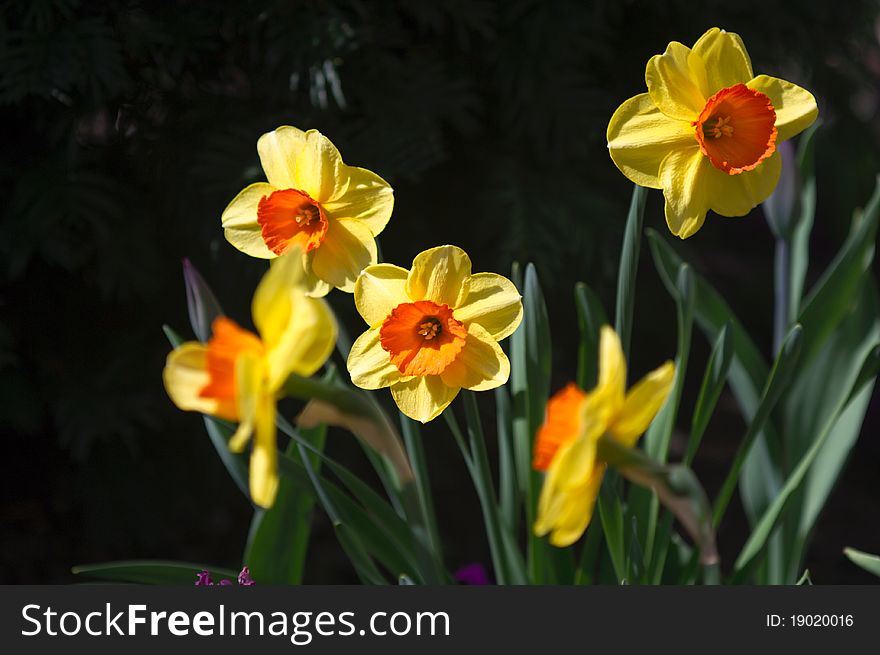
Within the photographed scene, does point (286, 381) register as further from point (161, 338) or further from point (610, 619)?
point (161, 338)

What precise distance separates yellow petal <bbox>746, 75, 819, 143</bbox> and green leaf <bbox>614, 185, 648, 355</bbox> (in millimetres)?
114

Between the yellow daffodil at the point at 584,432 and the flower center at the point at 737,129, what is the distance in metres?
0.22

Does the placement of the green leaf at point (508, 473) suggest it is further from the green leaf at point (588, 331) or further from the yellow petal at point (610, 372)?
the yellow petal at point (610, 372)

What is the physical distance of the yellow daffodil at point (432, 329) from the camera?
1.99ft

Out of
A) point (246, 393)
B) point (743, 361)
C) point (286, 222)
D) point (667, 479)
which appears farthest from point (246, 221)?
point (743, 361)

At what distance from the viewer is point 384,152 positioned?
121cm

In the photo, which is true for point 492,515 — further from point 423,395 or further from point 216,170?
point 216,170

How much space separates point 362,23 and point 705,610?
36.1 inches

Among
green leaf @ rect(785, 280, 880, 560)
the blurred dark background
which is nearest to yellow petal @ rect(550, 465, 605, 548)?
green leaf @ rect(785, 280, 880, 560)

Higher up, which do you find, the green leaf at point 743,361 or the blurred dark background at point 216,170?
the blurred dark background at point 216,170

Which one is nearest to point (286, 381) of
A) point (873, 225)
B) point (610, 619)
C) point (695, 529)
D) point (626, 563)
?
point (695, 529)

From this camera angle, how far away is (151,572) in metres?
0.85

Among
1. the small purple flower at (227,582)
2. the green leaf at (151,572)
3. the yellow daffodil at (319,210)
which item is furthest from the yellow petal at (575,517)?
the green leaf at (151,572)

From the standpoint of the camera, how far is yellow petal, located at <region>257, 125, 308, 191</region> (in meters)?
0.64
